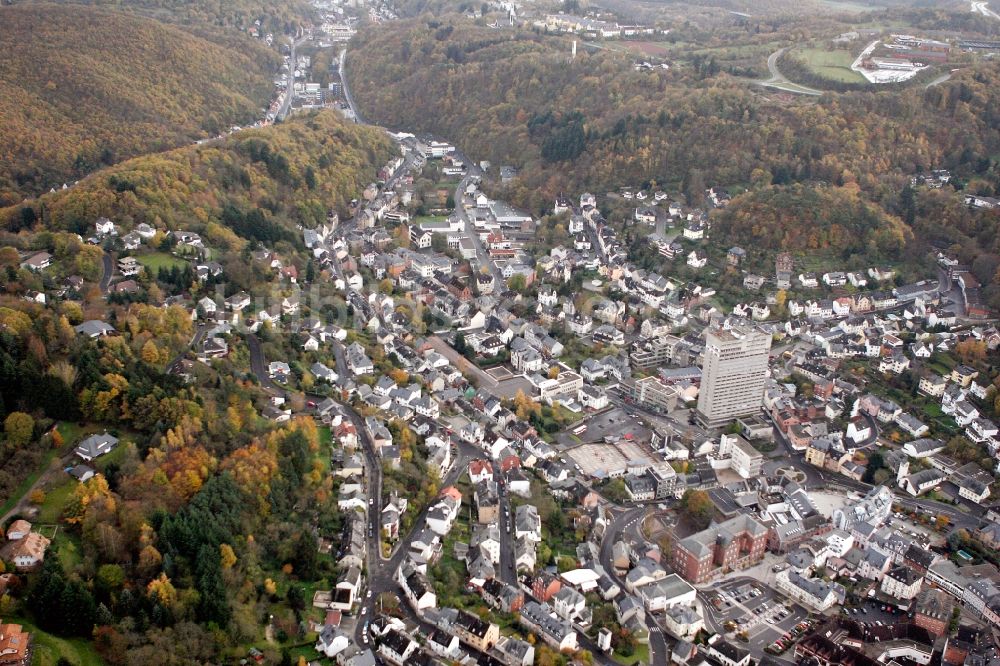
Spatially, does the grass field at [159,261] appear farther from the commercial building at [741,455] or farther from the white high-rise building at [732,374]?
the commercial building at [741,455]

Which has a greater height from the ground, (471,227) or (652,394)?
(652,394)

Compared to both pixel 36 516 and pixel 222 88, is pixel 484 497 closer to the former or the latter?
pixel 36 516

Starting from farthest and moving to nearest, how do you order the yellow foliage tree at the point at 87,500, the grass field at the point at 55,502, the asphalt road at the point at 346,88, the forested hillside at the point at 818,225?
the asphalt road at the point at 346,88 → the forested hillside at the point at 818,225 → the grass field at the point at 55,502 → the yellow foliage tree at the point at 87,500

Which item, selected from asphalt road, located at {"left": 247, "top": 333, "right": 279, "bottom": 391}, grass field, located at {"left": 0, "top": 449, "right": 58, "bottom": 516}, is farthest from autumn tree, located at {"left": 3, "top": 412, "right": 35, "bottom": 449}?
asphalt road, located at {"left": 247, "top": 333, "right": 279, "bottom": 391}

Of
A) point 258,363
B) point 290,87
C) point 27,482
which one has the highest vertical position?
point 27,482

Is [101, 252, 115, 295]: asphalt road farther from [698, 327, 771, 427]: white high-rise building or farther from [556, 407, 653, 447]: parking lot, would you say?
[698, 327, 771, 427]: white high-rise building

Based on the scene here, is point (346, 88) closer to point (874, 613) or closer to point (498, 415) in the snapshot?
point (498, 415)

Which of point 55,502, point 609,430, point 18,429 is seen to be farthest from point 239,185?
point 55,502

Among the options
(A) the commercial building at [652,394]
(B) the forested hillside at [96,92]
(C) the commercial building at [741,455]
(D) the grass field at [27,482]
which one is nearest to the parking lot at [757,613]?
(C) the commercial building at [741,455]
